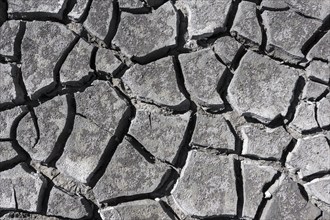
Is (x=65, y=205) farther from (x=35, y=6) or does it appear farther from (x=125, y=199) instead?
(x=35, y=6)

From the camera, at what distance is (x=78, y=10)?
1854mm

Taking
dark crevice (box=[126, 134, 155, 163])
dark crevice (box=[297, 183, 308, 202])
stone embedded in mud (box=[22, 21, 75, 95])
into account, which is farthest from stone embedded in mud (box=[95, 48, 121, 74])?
dark crevice (box=[297, 183, 308, 202])

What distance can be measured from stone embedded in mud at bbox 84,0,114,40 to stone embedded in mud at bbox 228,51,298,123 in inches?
17.8

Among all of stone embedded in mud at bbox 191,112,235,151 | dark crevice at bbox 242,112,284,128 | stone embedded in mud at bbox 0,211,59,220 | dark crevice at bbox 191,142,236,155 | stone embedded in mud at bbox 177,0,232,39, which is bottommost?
stone embedded in mud at bbox 0,211,59,220

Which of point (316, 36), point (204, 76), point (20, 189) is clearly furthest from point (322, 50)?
point (20, 189)

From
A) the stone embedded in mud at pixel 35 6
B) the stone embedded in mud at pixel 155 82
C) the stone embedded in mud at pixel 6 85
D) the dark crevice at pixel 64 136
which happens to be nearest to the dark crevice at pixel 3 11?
the stone embedded in mud at pixel 35 6

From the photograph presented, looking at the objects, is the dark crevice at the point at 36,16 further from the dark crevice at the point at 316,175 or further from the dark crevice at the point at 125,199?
the dark crevice at the point at 316,175

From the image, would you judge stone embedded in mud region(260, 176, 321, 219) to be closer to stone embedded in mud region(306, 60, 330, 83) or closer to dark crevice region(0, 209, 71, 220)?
stone embedded in mud region(306, 60, 330, 83)

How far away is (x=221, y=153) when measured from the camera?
171 centimetres

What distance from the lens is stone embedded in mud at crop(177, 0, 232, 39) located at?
5.79 ft

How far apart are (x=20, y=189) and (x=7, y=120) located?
0.76 feet

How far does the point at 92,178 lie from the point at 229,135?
452 millimetres

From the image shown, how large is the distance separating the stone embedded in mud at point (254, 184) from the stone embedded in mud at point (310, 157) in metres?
0.07

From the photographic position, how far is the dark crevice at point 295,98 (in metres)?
1.69
